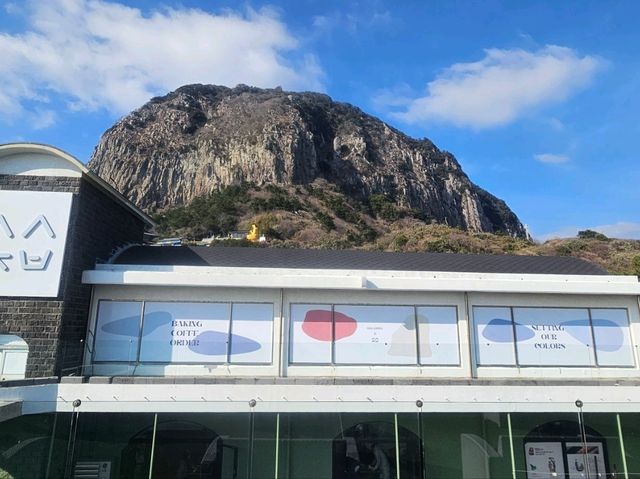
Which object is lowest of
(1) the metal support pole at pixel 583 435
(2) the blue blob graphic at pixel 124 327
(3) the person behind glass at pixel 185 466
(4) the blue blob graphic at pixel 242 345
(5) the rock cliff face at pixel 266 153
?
(3) the person behind glass at pixel 185 466

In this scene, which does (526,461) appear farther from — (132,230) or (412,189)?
(412,189)

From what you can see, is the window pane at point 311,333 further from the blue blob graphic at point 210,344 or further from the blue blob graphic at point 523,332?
the blue blob graphic at point 523,332

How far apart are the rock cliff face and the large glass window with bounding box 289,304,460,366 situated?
64.6 metres

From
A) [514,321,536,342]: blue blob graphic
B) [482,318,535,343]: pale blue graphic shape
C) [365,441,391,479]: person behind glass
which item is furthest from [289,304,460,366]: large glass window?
[365,441,391,479]: person behind glass

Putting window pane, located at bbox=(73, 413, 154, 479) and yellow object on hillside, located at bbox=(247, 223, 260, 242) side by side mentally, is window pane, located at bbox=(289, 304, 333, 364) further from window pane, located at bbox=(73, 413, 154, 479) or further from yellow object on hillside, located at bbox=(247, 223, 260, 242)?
yellow object on hillside, located at bbox=(247, 223, 260, 242)

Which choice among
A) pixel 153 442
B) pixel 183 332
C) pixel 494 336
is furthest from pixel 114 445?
pixel 494 336

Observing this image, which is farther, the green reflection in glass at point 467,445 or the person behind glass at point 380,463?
the green reflection in glass at point 467,445

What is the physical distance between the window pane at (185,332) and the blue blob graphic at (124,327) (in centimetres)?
20

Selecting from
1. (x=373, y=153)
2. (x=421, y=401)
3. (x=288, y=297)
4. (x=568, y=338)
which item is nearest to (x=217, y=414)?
(x=288, y=297)

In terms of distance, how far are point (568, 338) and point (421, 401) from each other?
4.78 meters

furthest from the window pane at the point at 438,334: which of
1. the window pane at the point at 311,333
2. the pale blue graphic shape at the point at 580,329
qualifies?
the pale blue graphic shape at the point at 580,329

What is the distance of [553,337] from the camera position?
1166 cm

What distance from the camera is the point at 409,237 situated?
5038 cm

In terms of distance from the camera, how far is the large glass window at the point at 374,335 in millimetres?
11055
